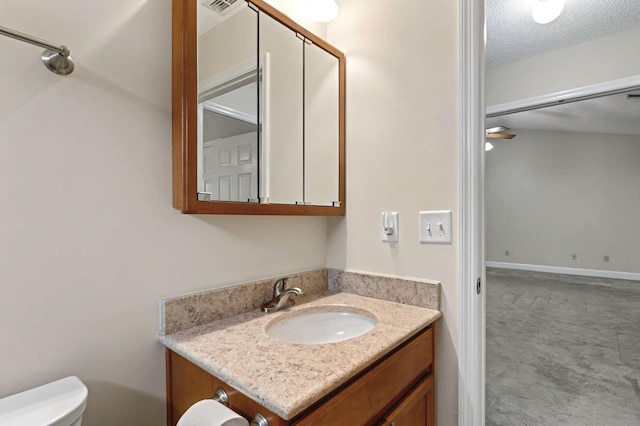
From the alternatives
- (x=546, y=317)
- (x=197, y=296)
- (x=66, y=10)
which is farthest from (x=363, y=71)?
(x=546, y=317)

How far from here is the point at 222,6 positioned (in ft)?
3.46

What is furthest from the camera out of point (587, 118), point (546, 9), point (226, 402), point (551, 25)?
point (587, 118)

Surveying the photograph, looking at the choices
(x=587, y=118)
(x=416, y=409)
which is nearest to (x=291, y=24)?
(x=416, y=409)

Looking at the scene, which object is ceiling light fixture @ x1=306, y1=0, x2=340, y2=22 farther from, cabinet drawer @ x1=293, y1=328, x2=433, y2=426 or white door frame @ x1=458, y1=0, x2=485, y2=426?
cabinet drawer @ x1=293, y1=328, x2=433, y2=426

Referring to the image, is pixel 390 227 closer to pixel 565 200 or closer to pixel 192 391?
pixel 192 391

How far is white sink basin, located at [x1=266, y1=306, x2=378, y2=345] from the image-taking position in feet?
3.84

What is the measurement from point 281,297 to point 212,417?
58 centimetres

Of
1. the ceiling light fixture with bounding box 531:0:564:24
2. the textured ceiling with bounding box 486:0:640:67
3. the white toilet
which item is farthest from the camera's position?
the textured ceiling with bounding box 486:0:640:67

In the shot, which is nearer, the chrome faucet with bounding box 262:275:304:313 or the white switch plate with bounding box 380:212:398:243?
the chrome faucet with bounding box 262:275:304:313

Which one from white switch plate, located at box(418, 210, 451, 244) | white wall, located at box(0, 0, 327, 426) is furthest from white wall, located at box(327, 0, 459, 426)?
white wall, located at box(0, 0, 327, 426)

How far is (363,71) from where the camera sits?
56.9 inches

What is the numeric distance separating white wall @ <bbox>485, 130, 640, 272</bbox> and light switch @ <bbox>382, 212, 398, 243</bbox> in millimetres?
5716

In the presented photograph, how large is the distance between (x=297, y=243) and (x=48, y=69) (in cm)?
99

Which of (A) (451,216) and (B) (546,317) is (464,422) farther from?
(B) (546,317)
